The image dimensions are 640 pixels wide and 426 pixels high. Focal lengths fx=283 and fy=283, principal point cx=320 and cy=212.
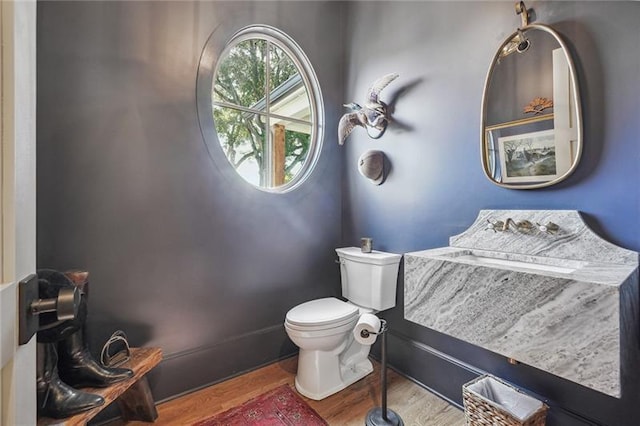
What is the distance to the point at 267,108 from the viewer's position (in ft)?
6.88

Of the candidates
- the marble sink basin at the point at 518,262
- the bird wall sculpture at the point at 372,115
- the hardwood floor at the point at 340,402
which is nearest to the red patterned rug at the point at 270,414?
the hardwood floor at the point at 340,402

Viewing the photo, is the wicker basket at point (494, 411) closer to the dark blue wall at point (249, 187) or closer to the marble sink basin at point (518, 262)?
the dark blue wall at point (249, 187)

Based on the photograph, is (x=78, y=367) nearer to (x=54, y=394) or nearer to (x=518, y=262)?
(x=54, y=394)

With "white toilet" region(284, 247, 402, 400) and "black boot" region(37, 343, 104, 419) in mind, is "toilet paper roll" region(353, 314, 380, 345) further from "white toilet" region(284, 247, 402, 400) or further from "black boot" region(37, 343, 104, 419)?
"black boot" region(37, 343, 104, 419)

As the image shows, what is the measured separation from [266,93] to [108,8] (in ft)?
3.15

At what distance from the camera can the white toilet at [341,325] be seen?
5.23ft

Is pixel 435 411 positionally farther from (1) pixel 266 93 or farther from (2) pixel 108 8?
(2) pixel 108 8

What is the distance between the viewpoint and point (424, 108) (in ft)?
5.67

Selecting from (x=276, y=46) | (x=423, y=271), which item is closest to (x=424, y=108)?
(x=423, y=271)

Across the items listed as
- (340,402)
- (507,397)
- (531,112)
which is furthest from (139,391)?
(531,112)

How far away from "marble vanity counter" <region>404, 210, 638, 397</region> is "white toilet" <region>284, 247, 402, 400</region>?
1.60ft

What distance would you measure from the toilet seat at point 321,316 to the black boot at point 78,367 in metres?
0.83

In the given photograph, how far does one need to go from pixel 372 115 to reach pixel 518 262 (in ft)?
4.04

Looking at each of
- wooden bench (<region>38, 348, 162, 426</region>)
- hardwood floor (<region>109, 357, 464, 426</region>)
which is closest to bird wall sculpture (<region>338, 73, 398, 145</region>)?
hardwood floor (<region>109, 357, 464, 426</region>)
